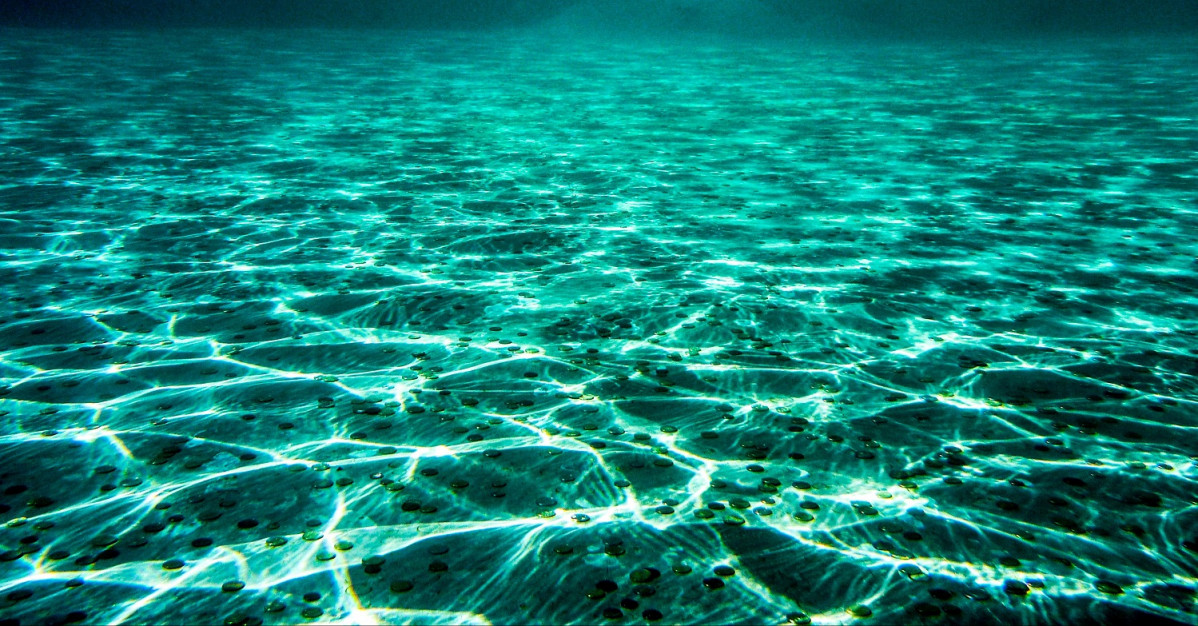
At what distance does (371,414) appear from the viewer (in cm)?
A: 349

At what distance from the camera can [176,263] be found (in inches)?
211

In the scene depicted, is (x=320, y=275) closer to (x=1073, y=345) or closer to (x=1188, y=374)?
(x=1073, y=345)

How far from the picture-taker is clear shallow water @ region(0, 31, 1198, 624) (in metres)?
2.49

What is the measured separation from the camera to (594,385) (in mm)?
3756

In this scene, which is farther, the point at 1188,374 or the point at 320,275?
the point at 320,275

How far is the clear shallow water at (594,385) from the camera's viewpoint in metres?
2.49

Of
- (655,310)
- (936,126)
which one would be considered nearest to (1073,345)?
(655,310)

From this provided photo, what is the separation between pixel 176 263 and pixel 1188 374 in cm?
569

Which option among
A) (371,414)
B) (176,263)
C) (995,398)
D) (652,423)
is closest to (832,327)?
(995,398)

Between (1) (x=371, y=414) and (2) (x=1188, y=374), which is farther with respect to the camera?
(2) (x=1188, y=374)

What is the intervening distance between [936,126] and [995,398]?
822 cm

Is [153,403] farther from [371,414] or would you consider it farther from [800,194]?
[800,194]

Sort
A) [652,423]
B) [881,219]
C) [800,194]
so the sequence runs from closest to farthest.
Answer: [652,423]
[881,219]
[800,194]

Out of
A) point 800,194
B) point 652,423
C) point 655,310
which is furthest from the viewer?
point 800,194
